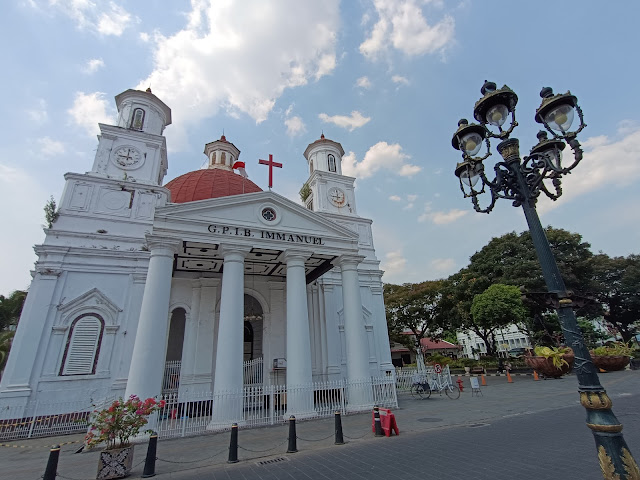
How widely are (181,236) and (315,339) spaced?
33.3 feet

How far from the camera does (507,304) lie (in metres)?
→ 23.7

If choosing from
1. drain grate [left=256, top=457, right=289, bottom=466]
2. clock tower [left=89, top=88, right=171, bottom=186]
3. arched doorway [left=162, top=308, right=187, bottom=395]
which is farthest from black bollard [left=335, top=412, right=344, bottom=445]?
clock tower [left=89, top=88, right=171, bottom=186]

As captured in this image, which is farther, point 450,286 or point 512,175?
point 450,286

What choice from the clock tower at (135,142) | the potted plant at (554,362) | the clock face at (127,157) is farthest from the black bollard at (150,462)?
the potted plant at (554,362)

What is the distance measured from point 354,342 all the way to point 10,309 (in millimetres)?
39336

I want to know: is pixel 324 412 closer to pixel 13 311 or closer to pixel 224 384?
pixel 224 384

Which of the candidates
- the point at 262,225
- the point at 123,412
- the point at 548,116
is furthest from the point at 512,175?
the point at 262,225

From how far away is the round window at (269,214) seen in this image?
13.8 metres

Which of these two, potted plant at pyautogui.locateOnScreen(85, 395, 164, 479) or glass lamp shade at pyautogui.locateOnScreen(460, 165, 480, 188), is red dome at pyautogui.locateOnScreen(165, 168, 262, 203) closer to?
potted plant at pyautogui.locateOnScreen(85, 395, 164, 479)

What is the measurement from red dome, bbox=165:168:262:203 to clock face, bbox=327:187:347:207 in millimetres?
5745

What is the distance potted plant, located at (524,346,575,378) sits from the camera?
20172 millimetres

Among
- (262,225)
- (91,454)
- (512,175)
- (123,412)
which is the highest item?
(262,225)

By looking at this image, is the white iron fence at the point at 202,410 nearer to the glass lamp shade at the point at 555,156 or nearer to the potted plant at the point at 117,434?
the potted plant at the point at 117,434

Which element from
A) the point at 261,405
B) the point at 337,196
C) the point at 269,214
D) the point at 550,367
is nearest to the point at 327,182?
the point at 337,196
